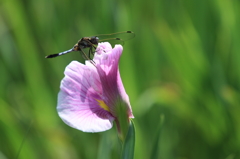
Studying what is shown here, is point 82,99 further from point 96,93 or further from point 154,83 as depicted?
point 154,83

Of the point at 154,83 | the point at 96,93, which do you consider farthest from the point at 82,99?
the point at 154,83

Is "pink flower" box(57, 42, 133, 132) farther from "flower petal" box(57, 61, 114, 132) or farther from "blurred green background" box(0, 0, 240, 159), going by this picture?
"blurred green background" box(0, 0, 240, 159)

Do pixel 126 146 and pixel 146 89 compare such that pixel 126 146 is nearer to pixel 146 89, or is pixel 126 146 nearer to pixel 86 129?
pixel 86 129

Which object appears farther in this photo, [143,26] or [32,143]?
[143,26]

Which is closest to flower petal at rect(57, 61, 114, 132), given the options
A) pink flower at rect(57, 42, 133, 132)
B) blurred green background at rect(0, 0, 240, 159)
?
pink flower at rect(57, 42, 133, 132)

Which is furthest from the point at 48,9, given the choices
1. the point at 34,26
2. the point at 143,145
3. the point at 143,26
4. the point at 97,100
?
the point at 97,100

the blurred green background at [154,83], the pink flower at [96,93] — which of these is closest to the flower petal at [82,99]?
the pink flower at [96,93]
